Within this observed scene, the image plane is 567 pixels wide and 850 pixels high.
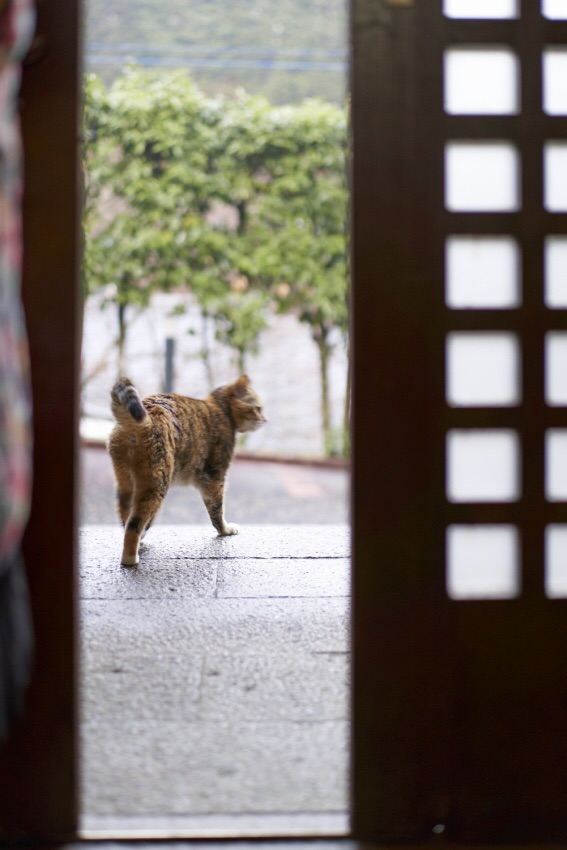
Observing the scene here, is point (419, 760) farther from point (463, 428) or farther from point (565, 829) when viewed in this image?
point (463, 428)

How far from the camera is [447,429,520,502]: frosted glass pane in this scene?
1879 millimetres

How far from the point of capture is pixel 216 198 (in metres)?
8.46

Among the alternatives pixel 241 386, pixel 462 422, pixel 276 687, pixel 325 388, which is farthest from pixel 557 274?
pixel 325 388

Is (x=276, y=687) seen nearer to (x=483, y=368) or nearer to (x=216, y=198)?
(x=483, y=368)

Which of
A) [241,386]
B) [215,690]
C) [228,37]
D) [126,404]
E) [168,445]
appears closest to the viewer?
[215,690]

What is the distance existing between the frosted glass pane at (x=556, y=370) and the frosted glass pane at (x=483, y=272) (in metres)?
0.13

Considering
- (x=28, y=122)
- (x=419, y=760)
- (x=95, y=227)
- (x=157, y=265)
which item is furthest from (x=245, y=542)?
(x=95, y=227)

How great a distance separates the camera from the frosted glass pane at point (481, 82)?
1.85 metres

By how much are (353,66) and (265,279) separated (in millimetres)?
7055

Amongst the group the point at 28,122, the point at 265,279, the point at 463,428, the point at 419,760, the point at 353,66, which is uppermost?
the point at 265,279

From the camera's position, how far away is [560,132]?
1852 mm

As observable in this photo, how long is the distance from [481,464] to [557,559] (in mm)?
280

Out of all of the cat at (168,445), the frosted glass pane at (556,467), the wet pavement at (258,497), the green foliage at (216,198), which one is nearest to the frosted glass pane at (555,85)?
the frosted glass pane at (556,467)

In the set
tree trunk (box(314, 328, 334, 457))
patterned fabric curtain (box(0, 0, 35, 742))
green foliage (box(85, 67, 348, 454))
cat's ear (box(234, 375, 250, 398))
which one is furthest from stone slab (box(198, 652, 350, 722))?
tree trunk (box(314, 328, 334, 457))
